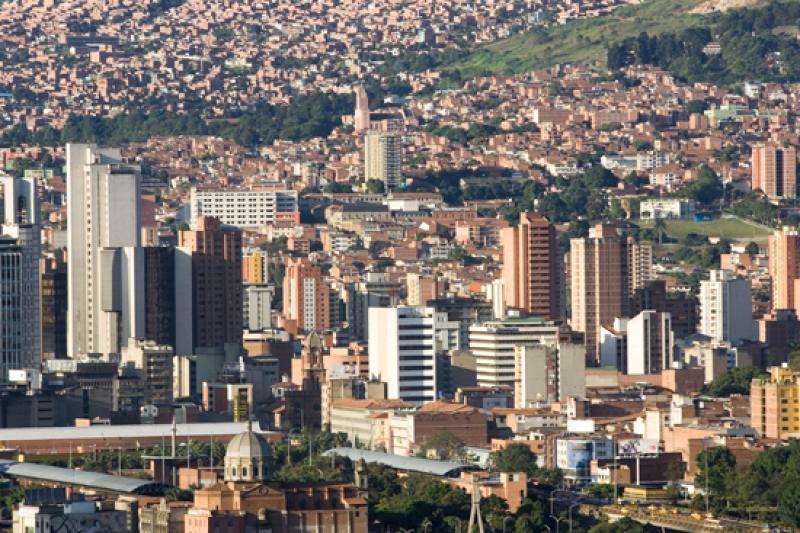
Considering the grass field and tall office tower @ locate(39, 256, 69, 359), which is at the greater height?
the grass field

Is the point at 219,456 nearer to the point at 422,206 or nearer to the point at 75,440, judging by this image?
the point at 75,440

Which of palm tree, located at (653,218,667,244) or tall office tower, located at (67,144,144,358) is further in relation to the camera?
palm tree, located at (653,218,667,244)

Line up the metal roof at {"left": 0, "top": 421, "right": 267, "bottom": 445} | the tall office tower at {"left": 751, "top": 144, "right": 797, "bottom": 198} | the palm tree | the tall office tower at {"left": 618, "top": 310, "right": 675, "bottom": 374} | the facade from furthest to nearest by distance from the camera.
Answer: the tall office tower at {"left": 751, "top": 144, "right": 797, "bottom": 198} → the palm tree → the tall office tower at {"left": 618, "top": 310, "right": 675, "bottom": 374} → the metal roof at {"left": 0, "top": 421, "right": 267, "bottom": 445} → the facade

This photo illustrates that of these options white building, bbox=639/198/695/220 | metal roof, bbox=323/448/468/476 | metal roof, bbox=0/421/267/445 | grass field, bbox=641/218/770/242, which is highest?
white building, bbox=639/198/695/220

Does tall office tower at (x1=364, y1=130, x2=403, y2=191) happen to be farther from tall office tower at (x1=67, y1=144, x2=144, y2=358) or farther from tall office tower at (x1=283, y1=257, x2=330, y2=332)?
tall office tower at (x1=67, y1=144, x2=144, y2=358)

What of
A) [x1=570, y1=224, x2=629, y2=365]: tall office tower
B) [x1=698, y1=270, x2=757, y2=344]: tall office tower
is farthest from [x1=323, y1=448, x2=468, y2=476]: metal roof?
[x1=698, y1=270, x2=757, y2=344]: tall office tower

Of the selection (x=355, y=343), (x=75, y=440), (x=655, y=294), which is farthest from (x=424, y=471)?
(x=655, y=294)

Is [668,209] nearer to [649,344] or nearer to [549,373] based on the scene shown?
[649,344]

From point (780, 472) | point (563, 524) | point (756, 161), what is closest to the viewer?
point (563, 524)
